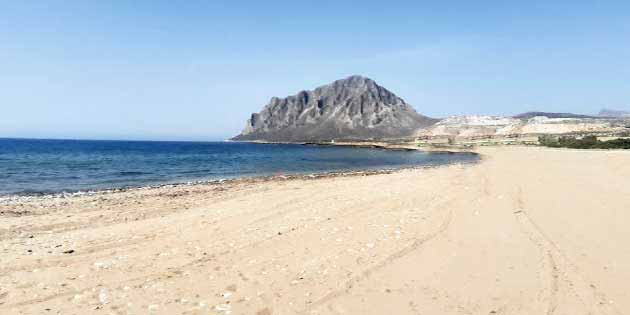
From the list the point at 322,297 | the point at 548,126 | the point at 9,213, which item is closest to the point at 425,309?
the point at 322,297

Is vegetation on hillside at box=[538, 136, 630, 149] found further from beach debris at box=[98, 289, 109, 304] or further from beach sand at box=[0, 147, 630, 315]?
beach debris at box=[98, 289, 109, 304]

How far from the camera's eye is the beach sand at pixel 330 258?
730 centimetres

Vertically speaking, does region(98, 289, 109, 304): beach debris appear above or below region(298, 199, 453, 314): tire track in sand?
above

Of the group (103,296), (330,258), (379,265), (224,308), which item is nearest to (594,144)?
(379,265)

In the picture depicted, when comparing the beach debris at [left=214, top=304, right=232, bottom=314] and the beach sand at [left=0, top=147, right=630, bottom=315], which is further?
the beach sand at [left=0, top=147, right=630, bottom=315]

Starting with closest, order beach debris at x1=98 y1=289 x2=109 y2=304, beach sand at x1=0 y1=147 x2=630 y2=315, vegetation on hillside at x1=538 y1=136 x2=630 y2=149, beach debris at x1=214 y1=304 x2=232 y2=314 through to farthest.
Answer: beach debris at x1=214 y1=304 x2=232 y2=314
beach sand at x1=0 y1=147 x2=630 y2=315
beach debris at x1=98 y1=289 x2=109 y2=304
vegetation on hillside at x1=538 y1=136 x2=630 y2=149

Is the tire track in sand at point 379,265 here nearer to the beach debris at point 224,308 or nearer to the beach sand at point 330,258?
the beach sand at point 330,258

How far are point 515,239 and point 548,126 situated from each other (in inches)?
7081

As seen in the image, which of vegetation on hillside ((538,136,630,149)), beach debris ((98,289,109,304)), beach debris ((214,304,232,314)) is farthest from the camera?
vegetation on hillside ((538,136,630,149))

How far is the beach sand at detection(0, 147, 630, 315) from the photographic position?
287 inches

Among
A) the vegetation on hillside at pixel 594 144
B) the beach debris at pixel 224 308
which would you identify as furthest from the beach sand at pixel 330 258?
the vegetation on hillside at pixel 594 144

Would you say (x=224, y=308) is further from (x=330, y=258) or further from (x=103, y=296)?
(x=330, y=258)

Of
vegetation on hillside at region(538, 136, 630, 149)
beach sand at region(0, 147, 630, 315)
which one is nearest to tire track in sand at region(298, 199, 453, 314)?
beach sand at region(0, 147, 630, 315)

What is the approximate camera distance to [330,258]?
976 centimetres
